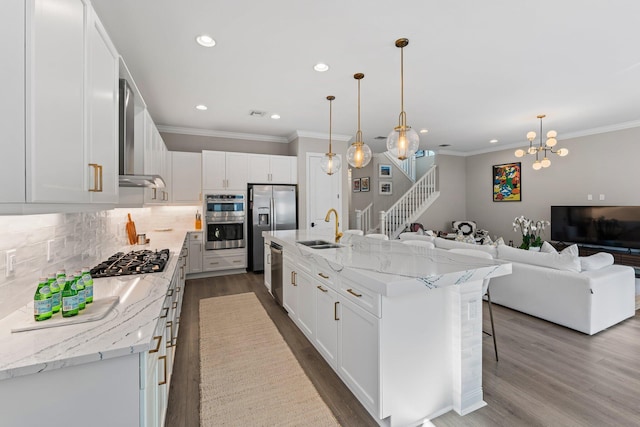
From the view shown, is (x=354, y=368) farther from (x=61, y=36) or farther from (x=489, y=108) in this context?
(x=489, y=108)

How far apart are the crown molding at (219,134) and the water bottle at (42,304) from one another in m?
4.72

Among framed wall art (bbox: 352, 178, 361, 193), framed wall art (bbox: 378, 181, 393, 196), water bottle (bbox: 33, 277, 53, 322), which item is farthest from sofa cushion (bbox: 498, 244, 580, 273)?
framed wall art (bbox: 352, 178, 361, 193)

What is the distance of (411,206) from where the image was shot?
25.3ft

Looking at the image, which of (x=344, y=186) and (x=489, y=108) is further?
(x=344, y=186)

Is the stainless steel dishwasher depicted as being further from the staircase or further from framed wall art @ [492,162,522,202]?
framed wall art @ [492,162,522,202]

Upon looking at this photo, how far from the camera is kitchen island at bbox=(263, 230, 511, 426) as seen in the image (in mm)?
1578

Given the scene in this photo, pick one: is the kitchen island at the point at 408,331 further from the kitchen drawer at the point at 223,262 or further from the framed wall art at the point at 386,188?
the framed wall art at the point at 386,188

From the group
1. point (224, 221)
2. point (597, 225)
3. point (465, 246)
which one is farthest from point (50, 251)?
point (597, 225)

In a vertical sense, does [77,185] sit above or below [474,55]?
below

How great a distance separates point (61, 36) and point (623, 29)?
3.94 meters

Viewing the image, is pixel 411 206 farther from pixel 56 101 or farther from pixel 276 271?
pixel 56 101

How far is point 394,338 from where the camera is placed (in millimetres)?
1595

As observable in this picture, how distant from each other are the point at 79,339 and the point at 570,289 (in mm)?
3978

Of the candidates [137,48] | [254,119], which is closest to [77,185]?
[137,48]
